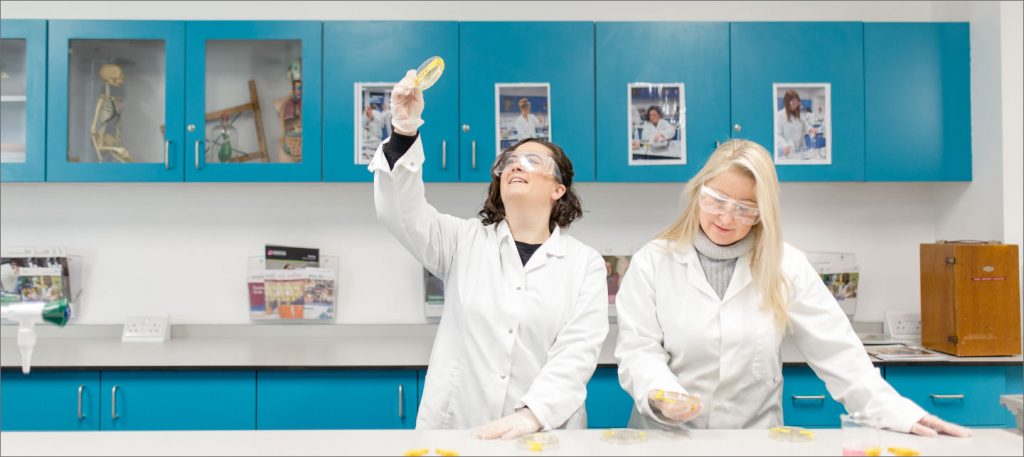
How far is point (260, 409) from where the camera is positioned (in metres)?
2.53

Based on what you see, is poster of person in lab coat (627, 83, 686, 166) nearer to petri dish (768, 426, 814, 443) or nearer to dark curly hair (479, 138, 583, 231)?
dark curly hair (479, 138, 583, 231)

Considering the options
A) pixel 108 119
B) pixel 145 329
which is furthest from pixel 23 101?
pixel 145 329

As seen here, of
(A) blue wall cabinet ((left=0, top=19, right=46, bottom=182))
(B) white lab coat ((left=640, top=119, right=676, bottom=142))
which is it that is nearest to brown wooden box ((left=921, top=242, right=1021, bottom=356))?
(B) white lab coat ((left=640, top=119, right=676, bottom=142))

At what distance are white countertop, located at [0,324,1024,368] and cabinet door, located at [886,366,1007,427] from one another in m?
0.05

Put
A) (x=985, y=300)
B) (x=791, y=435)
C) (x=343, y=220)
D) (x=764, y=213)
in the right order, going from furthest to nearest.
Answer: (x=343, y=220) → (x=985, y=300) → (x=764, y=213) → (x=791, y=435)

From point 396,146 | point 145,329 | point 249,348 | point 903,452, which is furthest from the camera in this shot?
point 145,329

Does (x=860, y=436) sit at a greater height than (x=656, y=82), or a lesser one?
lesser

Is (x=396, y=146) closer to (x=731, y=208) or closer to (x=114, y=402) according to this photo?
(x=731, y=208)

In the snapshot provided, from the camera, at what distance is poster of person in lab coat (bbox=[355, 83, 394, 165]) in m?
2.86

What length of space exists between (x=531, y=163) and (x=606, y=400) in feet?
3.35

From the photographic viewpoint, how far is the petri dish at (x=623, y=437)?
4.75 feet

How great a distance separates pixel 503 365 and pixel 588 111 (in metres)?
1.35

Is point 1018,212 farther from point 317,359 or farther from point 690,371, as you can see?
point 317,359

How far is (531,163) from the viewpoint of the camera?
75.4 inches
